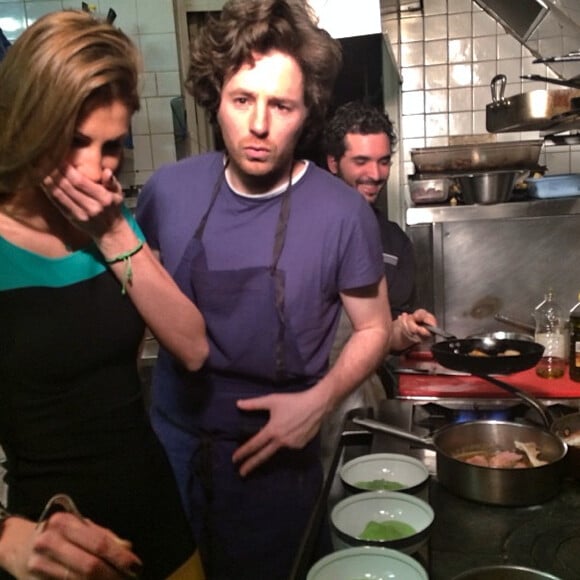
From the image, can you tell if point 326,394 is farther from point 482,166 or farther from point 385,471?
point 482,166

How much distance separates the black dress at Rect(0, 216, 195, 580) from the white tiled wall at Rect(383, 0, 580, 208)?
9.17ft

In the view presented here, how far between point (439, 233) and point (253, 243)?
1.29 meters

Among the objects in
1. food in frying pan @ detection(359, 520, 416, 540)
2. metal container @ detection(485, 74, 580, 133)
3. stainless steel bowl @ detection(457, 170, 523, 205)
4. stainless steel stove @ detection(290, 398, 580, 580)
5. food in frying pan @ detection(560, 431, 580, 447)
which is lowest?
stainless steel stove @ detection(290, 398, 580, 580)

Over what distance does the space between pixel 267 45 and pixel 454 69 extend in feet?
8.35

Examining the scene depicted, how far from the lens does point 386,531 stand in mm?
956

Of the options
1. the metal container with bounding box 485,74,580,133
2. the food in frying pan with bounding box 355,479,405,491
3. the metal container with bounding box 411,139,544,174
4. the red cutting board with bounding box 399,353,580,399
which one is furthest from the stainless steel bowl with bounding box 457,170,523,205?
the food in frying pan with bounding box 355,479,405,491

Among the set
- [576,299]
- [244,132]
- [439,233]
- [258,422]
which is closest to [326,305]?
[258,422]

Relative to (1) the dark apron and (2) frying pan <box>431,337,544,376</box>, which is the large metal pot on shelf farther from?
(1) the dark apron

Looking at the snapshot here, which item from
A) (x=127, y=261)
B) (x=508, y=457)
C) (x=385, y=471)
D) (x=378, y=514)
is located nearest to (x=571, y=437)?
(x=508, y=457)

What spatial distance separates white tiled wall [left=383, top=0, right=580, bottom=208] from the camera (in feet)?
10.9

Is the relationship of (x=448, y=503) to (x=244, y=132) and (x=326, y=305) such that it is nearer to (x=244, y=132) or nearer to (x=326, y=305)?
(x=326, y=305)

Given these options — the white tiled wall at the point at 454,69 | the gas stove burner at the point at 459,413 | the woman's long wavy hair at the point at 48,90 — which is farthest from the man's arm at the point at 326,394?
the white tiled wall at the point at 454,69

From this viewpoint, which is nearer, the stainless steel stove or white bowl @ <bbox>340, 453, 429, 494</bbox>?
the stainless steel stove

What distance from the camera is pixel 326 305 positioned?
46.8 inches
